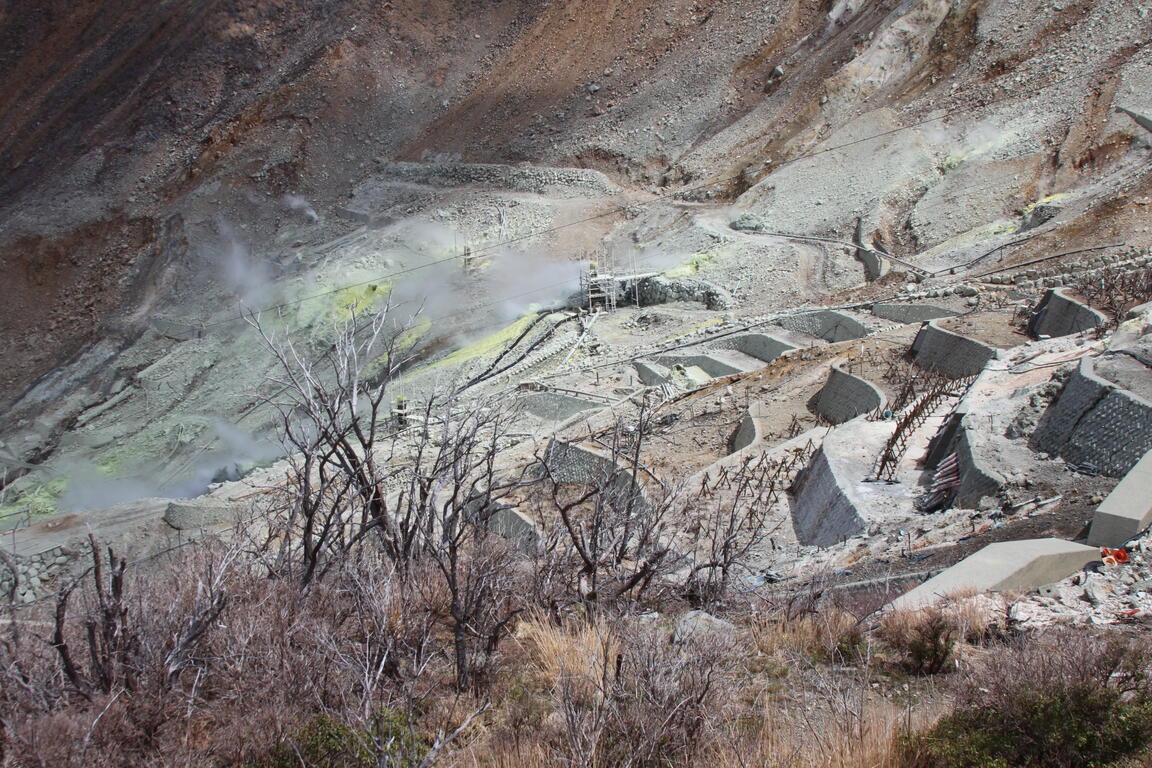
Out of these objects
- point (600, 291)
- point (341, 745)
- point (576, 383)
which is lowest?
point (576, 383)

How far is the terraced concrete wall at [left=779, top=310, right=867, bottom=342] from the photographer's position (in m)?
18.2

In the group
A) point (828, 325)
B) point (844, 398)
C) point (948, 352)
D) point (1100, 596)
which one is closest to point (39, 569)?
point (844, 398)

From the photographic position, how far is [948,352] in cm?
1429

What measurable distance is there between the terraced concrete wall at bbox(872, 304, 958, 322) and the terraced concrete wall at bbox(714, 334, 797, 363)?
2.14 m

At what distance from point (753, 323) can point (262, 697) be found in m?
17.7

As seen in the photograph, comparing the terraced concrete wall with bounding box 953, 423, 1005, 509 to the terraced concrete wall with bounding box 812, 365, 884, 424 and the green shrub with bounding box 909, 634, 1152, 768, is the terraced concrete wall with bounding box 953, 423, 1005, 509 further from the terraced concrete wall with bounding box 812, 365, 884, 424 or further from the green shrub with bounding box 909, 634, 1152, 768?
the green shrub with bounding box 909, 634, 1152, 768

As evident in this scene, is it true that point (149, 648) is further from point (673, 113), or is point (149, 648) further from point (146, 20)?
point (146, 20)

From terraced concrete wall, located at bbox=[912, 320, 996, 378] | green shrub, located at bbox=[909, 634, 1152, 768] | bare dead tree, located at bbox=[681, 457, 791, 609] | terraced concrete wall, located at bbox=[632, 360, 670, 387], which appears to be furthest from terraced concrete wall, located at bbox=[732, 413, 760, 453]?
green shrub, located at bbox=[909, 634, 1152, 768]

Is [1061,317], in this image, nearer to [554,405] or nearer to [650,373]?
[650,373]

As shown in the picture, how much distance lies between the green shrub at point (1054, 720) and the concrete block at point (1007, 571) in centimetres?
175

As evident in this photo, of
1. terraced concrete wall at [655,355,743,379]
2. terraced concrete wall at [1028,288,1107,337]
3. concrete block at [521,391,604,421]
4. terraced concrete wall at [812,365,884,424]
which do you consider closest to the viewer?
terraced concrete wall at [1028,288,1107,337]

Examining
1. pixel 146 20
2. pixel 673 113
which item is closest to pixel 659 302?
pixel 673 113

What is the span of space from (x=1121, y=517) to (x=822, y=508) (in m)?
4.20

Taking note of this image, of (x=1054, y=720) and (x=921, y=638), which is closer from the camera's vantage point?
(x=1054, y=720)
